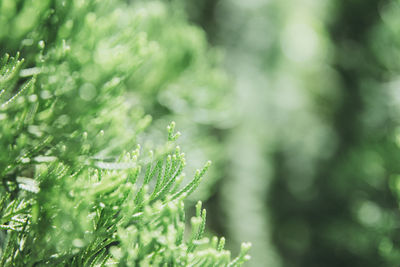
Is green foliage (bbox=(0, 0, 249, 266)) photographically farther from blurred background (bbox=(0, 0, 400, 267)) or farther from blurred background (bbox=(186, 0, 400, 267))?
blurred background (bbox=(186, 0, 400, 267))

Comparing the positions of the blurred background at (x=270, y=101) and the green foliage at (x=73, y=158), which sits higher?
the blurred background at (x=270, y=101)

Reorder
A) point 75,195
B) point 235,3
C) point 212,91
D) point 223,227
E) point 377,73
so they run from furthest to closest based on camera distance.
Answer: point 223,227 → point 235,3 → point 377,73 → point 212,91 → point 75,195

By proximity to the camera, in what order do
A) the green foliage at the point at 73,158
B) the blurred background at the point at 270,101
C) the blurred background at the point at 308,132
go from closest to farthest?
the green foliage at the point at 73,158 → the blurred background at the point at 270,101 → the blurred background at the point at 308,132

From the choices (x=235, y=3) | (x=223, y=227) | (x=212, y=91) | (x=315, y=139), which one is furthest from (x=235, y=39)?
(x=212, y=91)

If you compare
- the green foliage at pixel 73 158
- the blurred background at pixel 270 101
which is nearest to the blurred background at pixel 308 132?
the blurred background at pixel 270 101

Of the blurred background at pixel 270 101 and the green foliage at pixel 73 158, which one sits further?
the blurred background at pixel 270 101

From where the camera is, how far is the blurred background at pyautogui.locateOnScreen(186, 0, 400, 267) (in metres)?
1.30

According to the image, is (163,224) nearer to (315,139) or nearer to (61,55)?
(61,55)

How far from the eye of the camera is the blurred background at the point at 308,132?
1.30 m

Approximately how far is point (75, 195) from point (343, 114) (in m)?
1.81

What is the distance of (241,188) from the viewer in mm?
2980

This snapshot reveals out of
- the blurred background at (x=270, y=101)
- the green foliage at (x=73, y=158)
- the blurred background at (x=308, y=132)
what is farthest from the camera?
the blurred background at (x=308, y=132)

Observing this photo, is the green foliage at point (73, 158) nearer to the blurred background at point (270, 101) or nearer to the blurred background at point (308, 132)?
the blurred background at point (270, 101)

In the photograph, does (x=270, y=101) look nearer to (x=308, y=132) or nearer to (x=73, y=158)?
(x=308, y=132)
